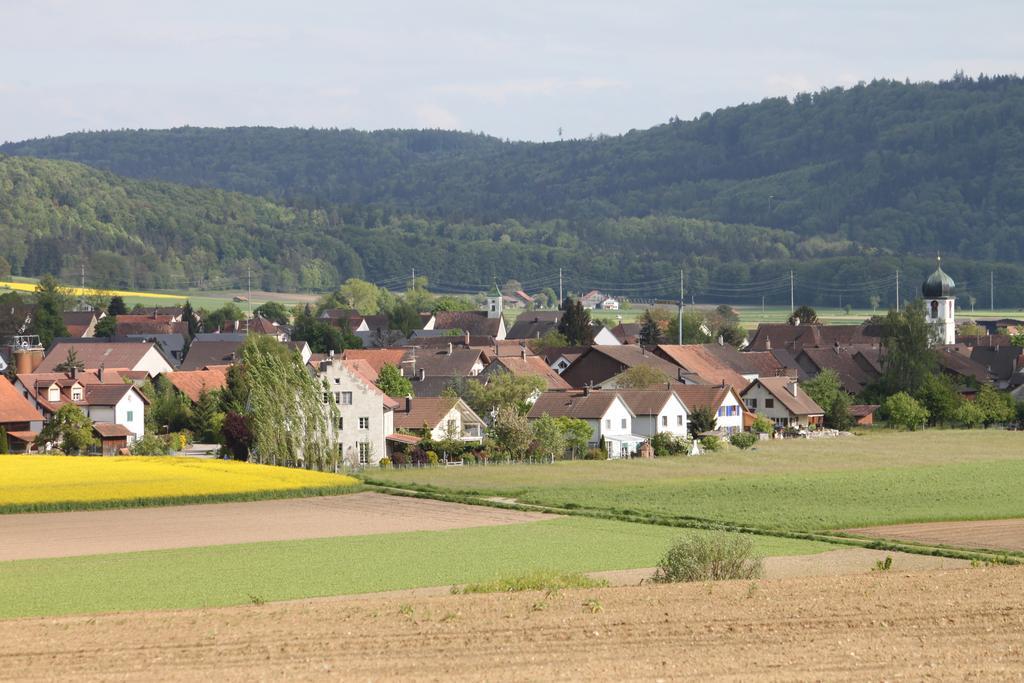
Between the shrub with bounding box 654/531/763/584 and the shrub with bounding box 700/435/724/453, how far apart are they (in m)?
A: 38.0

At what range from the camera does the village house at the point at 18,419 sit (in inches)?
2402

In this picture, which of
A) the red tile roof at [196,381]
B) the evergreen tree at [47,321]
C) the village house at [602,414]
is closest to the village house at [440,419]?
the village house at [602,414]

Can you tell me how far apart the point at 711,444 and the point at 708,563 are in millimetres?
39402

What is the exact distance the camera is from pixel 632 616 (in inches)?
898

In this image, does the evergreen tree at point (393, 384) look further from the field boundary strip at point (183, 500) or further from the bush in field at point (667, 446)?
the field boundary strip at point (183, 500)

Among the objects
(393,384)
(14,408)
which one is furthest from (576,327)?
(14,408)

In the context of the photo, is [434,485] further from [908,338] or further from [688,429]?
[908,338]

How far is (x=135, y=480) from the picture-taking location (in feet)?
153

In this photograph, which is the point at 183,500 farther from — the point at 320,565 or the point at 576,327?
the point at 576,327

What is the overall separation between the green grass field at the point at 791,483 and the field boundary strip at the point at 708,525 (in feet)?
2.07

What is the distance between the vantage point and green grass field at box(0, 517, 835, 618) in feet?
93.1

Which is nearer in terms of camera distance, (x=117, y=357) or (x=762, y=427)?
(x=762, y=427)

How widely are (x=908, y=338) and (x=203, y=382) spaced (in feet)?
119

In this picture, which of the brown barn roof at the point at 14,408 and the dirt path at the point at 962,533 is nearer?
the dirt path at the point at 962,533
